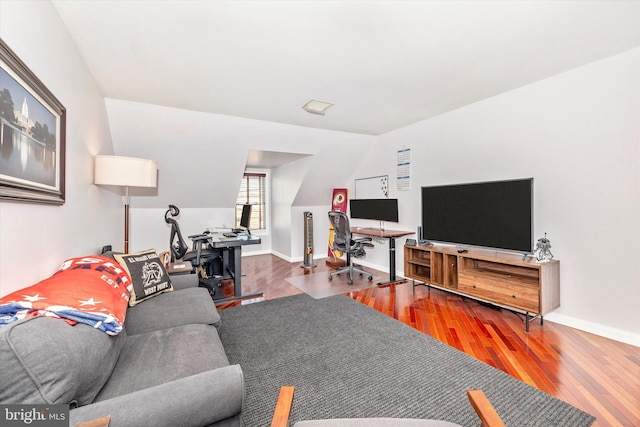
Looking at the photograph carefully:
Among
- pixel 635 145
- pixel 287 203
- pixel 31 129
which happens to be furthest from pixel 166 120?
pixel 635 145

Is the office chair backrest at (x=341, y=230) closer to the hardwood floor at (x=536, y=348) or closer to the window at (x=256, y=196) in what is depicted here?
the hardwood floor at (x=536, y=348)

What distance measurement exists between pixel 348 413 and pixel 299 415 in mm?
289

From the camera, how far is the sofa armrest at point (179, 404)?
3.11ft

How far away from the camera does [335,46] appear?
2.27m

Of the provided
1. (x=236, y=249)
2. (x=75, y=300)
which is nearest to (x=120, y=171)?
(x=236, y=249)

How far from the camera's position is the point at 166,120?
384cm

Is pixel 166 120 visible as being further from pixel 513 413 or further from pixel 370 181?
pixel 513 413

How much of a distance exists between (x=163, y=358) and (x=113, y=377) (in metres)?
0.21

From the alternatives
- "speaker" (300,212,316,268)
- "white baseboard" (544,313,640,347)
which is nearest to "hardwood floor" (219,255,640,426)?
"white baseboard" (544,313,640,347)

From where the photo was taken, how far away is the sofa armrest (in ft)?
3.11

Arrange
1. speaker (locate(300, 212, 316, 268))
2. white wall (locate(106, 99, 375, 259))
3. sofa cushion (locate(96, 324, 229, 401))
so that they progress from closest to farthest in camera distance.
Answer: sofa cushion (locate(96, 324, 229, 401))
white wall (locate(106, 99, 375, 259))
speaker (locate(300, 212, 316, 268))

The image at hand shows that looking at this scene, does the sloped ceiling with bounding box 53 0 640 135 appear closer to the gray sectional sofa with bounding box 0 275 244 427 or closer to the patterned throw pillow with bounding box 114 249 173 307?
the patterned throw pillow with bounding box 114 249 173 307

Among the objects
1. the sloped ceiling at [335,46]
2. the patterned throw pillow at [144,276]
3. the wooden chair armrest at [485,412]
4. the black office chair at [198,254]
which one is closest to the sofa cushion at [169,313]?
the patterned throw pillow at [144,276]

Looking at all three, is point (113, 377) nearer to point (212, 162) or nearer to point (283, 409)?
point (283, 409)
